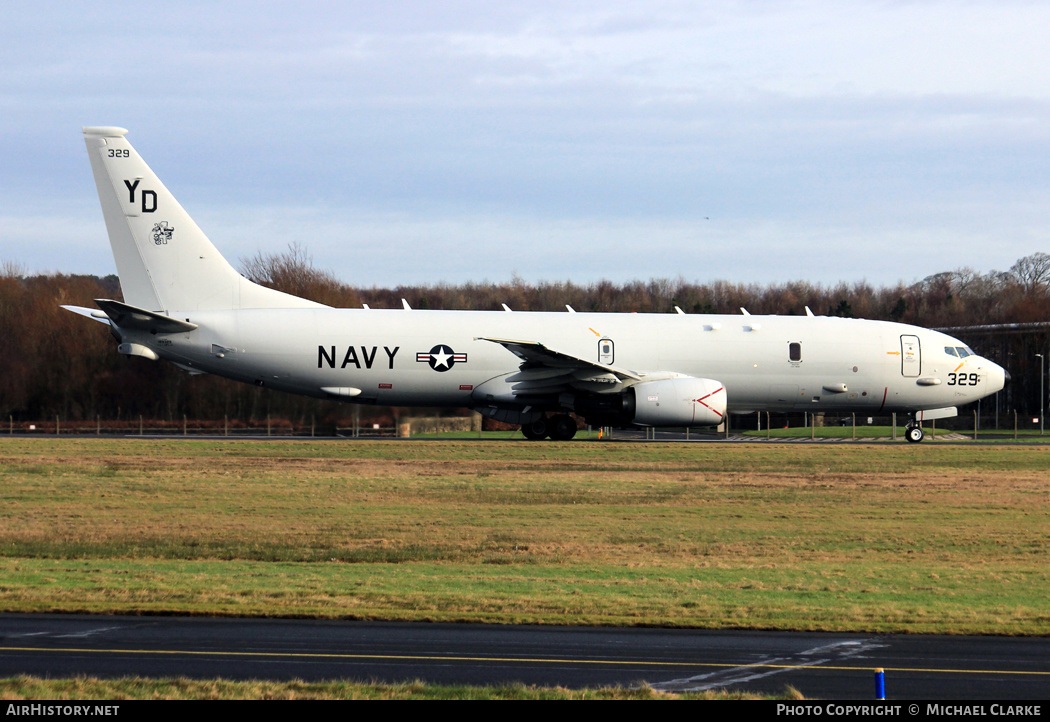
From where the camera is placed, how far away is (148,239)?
33344mm

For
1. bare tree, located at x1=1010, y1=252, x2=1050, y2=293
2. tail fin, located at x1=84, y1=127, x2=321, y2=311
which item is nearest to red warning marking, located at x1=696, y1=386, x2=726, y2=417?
tail fin, located at x1=84, y1=127, x2=321, y2=311

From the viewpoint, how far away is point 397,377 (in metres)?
33.4

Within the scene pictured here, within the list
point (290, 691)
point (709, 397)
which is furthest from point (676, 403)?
point (290, 691)

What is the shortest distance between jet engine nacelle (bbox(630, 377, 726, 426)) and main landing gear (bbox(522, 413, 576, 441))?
2961mm

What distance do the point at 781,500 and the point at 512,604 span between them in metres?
12.3

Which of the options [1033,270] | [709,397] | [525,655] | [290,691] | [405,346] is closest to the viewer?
[290,691]

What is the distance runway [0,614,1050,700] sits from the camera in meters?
8.95

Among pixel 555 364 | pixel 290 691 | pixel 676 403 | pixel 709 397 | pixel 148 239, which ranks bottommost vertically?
pixel 290 691

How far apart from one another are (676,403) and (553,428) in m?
4.74

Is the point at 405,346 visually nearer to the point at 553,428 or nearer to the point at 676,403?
the point at 553,428

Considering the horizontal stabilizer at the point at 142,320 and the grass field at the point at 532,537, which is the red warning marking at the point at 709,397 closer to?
the grass field at the point at 532,537

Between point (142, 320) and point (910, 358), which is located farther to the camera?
point (910, 358)

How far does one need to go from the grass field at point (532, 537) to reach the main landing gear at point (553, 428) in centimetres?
309

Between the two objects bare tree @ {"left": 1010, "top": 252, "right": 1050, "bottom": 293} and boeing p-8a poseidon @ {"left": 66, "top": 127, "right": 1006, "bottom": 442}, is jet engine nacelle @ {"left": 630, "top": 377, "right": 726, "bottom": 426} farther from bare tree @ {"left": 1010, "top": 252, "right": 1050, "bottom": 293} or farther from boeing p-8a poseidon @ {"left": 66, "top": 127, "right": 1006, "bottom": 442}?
bare tree @ {"left": 1010, "top": 252, "right": 1050, "bottom": 293}
